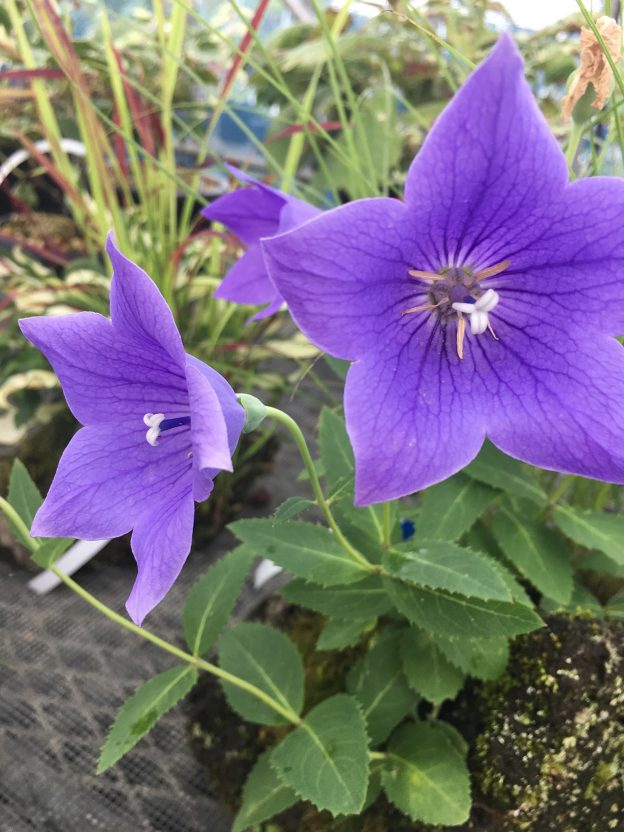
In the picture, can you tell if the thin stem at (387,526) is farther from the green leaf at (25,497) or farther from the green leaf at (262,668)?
the green leaf at (25,497)

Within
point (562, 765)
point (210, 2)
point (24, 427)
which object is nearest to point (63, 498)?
point (562, 765)

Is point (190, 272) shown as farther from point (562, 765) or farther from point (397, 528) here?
point (562, 765)

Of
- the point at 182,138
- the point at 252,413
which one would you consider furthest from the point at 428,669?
the point at 182,138

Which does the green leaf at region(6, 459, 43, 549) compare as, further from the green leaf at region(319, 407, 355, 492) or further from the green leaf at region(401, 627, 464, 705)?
the green leaf at region(401, 627, 464, 705)

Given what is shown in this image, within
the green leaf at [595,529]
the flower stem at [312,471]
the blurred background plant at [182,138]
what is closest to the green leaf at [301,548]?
the flower stem at [312,471]

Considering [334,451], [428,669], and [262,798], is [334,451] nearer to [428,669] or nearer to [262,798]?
[428,669]
